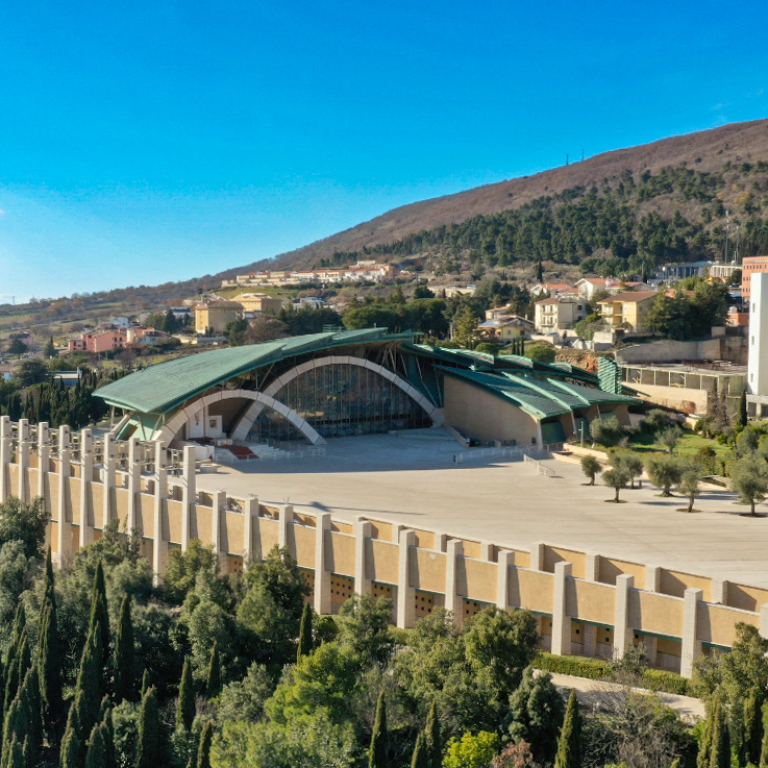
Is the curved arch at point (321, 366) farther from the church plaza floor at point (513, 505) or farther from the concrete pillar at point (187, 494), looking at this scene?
the concrete pillar at point (187, 494)

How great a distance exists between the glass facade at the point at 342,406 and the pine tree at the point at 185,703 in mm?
23099

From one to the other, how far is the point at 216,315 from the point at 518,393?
199 feet

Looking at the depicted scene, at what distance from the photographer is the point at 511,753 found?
17.1m

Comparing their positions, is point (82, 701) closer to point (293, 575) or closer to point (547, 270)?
point (293, 575)

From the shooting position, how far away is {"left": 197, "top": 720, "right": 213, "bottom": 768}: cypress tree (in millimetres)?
18516

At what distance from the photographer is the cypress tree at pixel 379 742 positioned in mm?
16859

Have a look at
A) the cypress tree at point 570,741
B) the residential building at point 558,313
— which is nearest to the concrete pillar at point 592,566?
the cypress tree at point 570,741

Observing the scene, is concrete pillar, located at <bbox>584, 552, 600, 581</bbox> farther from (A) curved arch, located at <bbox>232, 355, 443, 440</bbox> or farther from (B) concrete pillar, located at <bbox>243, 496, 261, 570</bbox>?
(A) curved arch, located at <bbox>232, 355, 443, 440</bbox>

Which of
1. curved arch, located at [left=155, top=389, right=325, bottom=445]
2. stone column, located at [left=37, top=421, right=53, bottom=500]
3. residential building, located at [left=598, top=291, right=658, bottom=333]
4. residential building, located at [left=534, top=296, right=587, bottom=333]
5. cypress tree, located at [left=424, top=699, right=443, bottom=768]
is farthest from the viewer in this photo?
residential building, located at [left=534, top=296, right=587, bottom=333]

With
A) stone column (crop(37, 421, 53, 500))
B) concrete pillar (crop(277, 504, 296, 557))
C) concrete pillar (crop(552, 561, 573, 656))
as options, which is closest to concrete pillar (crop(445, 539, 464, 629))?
concrete pillar (crop(552, 561, 573, 656))

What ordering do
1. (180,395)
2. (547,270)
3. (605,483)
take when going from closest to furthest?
1. (605,483)
2. (180,395)
3. (547,270)

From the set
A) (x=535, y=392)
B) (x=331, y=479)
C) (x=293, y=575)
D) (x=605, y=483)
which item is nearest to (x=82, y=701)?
(x=293, y=575)

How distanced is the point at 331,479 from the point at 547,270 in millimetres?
85091

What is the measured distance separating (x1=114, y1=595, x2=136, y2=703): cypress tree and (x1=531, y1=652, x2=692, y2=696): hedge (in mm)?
9096
